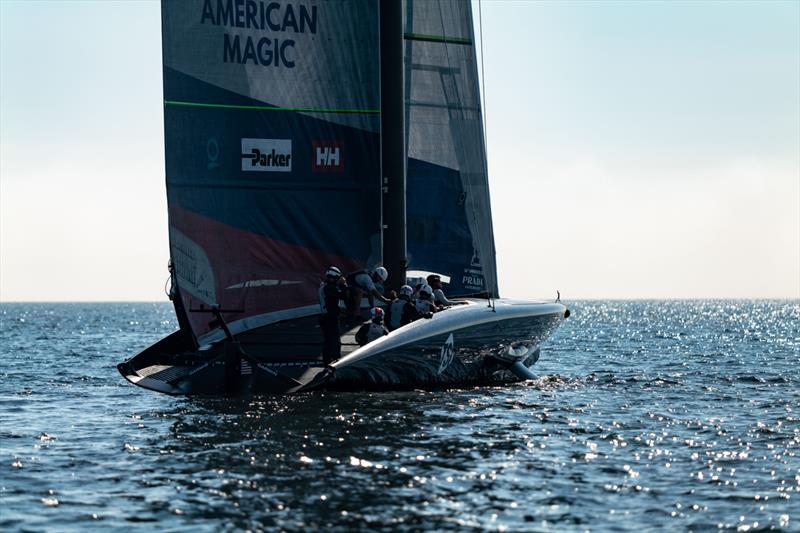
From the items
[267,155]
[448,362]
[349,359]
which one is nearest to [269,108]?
[267,155]

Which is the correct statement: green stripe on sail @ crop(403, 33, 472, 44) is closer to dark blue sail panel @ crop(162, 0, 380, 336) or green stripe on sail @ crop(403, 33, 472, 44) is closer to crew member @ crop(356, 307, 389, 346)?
dark blue sail panel @ crop(162, 0, 380, 336)

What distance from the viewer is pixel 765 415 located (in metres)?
18.5

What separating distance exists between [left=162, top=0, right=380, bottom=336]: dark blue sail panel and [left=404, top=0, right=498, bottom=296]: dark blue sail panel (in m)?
5.07

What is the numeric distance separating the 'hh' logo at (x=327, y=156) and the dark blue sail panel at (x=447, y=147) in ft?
17.7

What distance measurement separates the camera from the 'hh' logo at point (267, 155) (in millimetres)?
19281

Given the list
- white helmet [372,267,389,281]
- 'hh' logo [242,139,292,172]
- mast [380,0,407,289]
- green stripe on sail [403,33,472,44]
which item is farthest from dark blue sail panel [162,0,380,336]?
green stripe on sail [403,33,472,44]

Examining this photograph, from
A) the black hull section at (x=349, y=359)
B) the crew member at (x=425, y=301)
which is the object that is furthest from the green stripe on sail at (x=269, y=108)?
the black hull section at (x=349, y=359)

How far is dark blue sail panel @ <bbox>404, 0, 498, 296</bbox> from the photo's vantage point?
2538 centimetres

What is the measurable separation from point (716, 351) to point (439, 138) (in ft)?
70.5

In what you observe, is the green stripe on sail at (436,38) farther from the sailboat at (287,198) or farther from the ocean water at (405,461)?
the ocean water at (405,461)

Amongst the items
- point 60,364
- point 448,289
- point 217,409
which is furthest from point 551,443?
point 60,364

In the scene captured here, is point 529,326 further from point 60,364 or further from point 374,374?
point 60,364

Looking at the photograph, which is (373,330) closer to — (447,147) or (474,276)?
(474,276)

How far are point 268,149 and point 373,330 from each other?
382 centimetres
